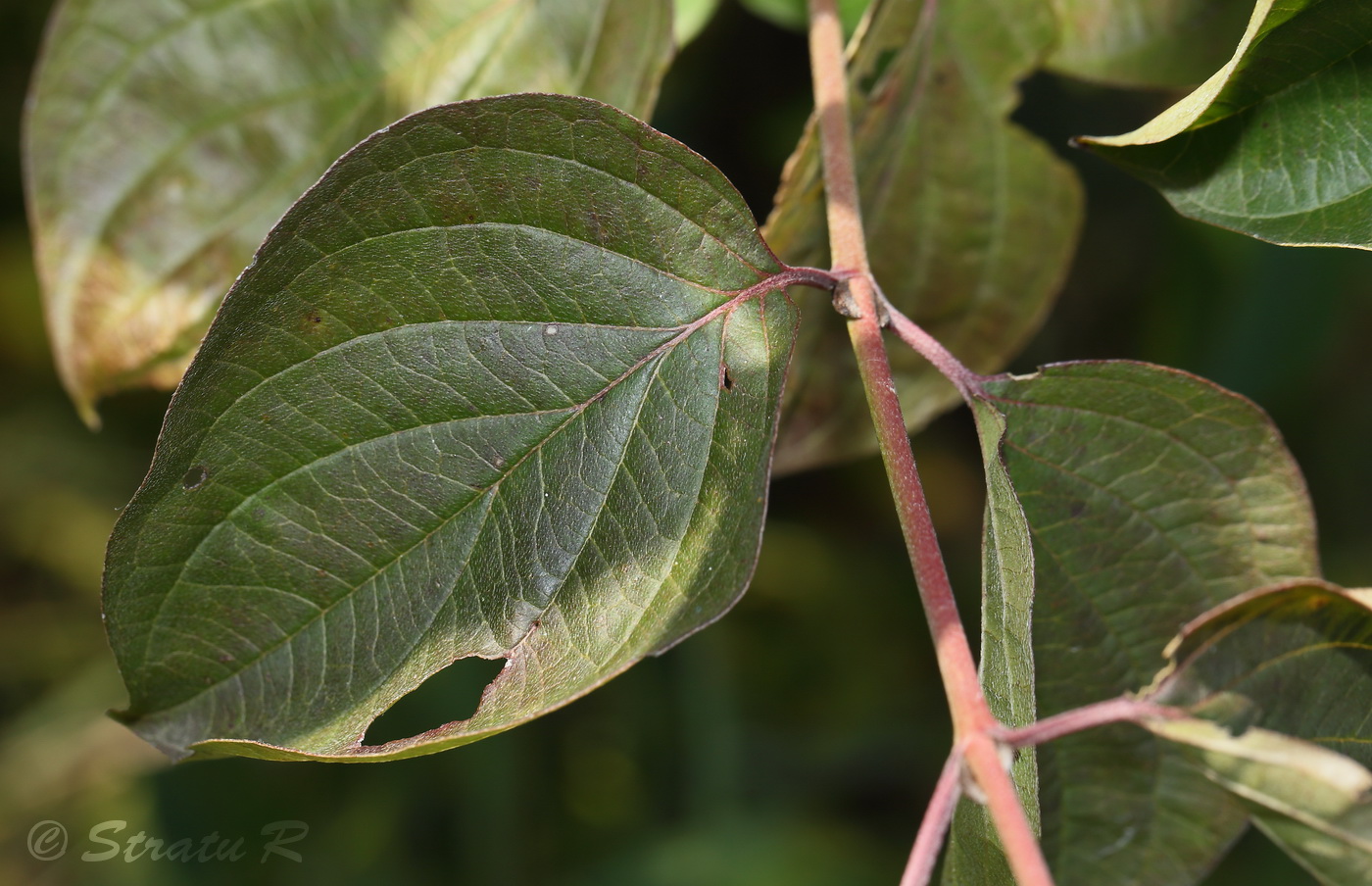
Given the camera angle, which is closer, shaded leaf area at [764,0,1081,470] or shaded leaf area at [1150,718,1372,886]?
shaded leaf area at [1150,718,1372,886]

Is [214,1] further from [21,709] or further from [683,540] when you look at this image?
[21,709]

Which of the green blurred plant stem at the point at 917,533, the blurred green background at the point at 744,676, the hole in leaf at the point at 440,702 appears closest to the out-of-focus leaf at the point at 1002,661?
the green blurred plant stem at the point at 917,533

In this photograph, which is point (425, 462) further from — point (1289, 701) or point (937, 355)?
point (1289, 701)

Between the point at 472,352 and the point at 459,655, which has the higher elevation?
the point at 472,352

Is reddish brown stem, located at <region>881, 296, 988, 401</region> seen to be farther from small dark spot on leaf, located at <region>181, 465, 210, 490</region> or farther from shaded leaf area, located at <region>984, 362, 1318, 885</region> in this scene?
small dark spot on leaf, located at <region>181, 465, 210, 490</region>

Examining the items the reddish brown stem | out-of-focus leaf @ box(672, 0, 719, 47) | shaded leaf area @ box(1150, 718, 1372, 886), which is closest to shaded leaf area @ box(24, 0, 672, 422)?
out-of-focus leaf @ box(672, 0, 719, 47)

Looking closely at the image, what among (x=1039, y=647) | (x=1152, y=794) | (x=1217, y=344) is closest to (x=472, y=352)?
(x=1039, y=647)

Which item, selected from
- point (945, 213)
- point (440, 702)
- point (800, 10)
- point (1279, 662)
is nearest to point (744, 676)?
point (440, 702)

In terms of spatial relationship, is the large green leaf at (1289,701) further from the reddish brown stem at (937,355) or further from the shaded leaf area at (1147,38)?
the shaded leaf area at (1147,38)
